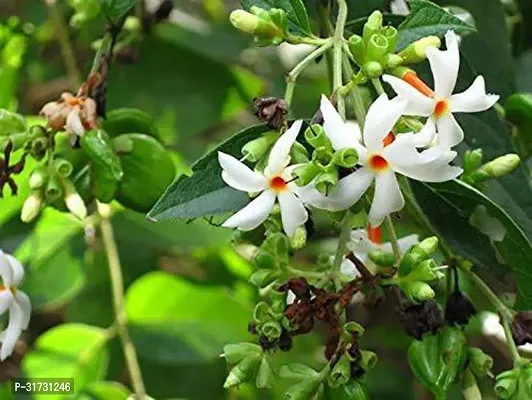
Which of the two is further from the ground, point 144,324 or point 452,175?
point 452,175

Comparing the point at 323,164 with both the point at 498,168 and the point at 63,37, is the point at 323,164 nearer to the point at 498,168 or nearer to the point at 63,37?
the point at 498,168

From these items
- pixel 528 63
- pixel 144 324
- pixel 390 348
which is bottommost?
pixel 390 348

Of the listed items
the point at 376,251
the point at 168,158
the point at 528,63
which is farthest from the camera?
the point at 528,63

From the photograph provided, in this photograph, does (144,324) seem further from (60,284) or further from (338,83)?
(338,83)

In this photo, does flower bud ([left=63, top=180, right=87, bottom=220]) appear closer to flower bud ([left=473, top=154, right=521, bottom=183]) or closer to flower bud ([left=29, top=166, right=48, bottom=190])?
flower bud ([left=29, top=166, right=48, bottom=190])

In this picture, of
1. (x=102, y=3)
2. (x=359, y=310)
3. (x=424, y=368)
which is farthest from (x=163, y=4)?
(x=359, y=310)

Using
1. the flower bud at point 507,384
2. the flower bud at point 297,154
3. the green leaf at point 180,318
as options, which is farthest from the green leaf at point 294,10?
the green leaf at point 180,318

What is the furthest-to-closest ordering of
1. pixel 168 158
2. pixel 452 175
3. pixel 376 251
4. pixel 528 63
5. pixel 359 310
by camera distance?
pixel 359 310 < pixel 528 63 < pixel 168 158 < pixel 376 251 < pixel 452 175

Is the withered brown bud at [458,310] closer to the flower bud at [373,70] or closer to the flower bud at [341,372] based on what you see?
the flower bud at [341,372]
